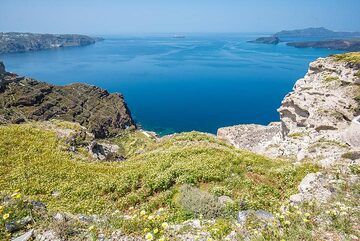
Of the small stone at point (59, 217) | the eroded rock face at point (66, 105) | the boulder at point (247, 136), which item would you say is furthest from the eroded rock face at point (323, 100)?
the eroded rock face at point (66, 105)

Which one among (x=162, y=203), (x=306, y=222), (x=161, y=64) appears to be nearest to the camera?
(x=306, y=222)

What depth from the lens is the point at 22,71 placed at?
582 ft

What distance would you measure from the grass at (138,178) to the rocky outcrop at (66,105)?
7359 cm

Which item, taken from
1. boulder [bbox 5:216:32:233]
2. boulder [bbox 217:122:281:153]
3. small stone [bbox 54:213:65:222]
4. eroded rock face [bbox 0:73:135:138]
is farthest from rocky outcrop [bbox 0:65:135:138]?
boulder [bbox 5:216:32:233]

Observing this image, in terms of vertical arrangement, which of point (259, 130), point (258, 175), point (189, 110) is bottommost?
point (189, 110)

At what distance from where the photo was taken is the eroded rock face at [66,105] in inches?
3593

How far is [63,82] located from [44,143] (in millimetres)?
141874

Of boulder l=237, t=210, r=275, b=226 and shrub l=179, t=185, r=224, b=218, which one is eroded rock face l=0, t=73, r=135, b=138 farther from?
boulder l=237, t=210, r=275, b=226

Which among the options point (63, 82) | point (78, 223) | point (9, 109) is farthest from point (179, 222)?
point (63, 82)

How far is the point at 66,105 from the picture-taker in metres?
105

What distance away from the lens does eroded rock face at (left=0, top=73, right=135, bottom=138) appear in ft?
299

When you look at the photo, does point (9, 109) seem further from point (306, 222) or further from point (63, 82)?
point (306, 222)

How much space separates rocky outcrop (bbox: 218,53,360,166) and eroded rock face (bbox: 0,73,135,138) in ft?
193

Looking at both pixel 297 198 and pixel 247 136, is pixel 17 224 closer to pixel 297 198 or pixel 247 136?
pixel 297 198
